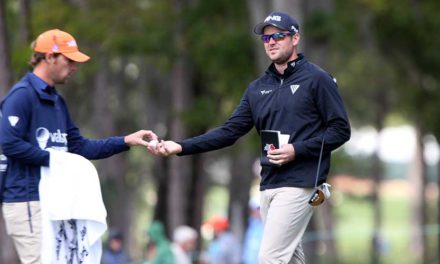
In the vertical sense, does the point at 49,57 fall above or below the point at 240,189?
above

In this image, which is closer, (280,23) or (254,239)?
(280,23)

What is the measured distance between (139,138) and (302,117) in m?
1.56

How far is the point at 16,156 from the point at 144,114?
27056 millimetres

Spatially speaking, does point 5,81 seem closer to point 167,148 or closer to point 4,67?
point 4,67

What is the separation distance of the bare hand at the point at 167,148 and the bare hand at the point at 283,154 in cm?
99

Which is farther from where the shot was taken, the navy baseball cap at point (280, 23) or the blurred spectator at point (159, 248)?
the blurred spectator at point (159, 248)

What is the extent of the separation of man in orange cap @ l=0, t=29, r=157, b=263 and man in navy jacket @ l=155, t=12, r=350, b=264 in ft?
5.00

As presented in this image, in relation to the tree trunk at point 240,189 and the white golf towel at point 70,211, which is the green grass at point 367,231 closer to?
the tree trunk at point 240,189

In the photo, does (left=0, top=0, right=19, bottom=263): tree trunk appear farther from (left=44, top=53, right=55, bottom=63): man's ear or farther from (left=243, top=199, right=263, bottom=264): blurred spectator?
(left=243, top=199, right=263, bottom=264): blurred spectator

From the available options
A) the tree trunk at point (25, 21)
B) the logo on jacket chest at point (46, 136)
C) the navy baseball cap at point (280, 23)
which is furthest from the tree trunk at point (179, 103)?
the navy baseball cap at point (280, 23)

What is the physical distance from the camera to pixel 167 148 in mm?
10062

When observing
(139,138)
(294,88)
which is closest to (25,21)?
(139,138)

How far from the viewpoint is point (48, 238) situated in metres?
9.52

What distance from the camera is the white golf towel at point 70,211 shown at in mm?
9555
